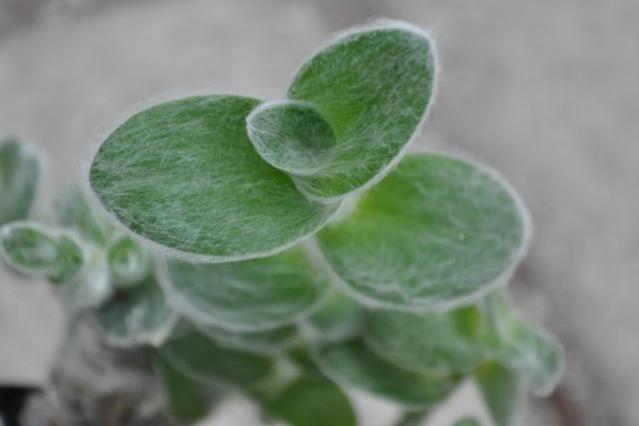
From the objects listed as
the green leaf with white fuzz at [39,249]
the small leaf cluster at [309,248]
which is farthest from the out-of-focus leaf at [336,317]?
the green leaf with white fuzz at [39,249]

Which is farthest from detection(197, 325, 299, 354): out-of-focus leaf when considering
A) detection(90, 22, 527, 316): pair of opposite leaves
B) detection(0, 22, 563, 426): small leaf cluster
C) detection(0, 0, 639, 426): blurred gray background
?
detection(0, 0, 639, 426): blurred gray background

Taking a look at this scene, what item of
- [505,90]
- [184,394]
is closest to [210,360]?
[184,394]

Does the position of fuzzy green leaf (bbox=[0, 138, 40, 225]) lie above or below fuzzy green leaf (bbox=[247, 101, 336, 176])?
below

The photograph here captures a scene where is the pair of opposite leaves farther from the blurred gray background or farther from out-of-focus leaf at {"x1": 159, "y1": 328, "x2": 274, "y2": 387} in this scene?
the blurred gray background

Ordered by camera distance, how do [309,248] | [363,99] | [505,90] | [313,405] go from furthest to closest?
[505,90], [313,405], [309,248], [363,99]

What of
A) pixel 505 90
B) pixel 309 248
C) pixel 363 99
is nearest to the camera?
pixel 363 99

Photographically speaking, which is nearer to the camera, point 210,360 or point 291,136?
point 291,136

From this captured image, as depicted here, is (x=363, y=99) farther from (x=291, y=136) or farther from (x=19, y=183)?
(x=19, y=183)
